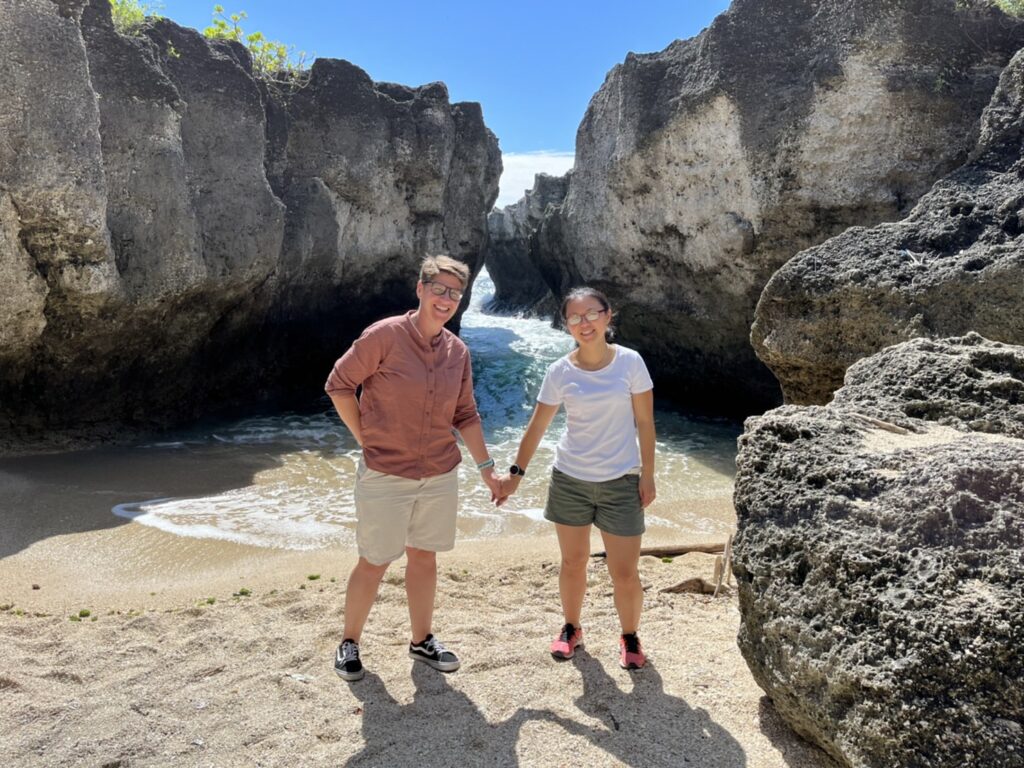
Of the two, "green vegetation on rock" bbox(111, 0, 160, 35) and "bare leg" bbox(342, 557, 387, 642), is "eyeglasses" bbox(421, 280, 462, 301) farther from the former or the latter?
"green vegetation on rock" bbox(111, 0, 160, 35)

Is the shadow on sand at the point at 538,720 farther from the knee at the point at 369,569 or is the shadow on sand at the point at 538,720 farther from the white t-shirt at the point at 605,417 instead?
the white t-shirt at the point at 605,417

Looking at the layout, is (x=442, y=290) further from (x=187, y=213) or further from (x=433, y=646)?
(x=187, y=213)

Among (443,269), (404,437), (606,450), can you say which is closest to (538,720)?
(606,450)

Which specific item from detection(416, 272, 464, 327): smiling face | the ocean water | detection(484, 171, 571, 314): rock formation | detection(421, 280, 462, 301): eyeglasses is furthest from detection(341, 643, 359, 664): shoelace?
detection(484, 171, 571, 314): rock formation

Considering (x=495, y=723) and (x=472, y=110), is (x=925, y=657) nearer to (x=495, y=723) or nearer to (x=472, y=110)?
(x=495, y=723)

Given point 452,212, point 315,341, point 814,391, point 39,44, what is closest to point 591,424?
point 814,391

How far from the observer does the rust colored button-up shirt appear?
3156 millimetres

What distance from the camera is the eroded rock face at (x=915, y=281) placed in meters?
5.29

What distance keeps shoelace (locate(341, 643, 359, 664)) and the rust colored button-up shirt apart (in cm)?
81

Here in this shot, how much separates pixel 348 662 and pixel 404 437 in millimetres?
1015

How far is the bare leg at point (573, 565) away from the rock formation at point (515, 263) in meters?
22.1

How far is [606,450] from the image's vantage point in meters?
3.28

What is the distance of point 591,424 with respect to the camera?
329 cm

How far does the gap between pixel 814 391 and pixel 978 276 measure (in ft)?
4.83
